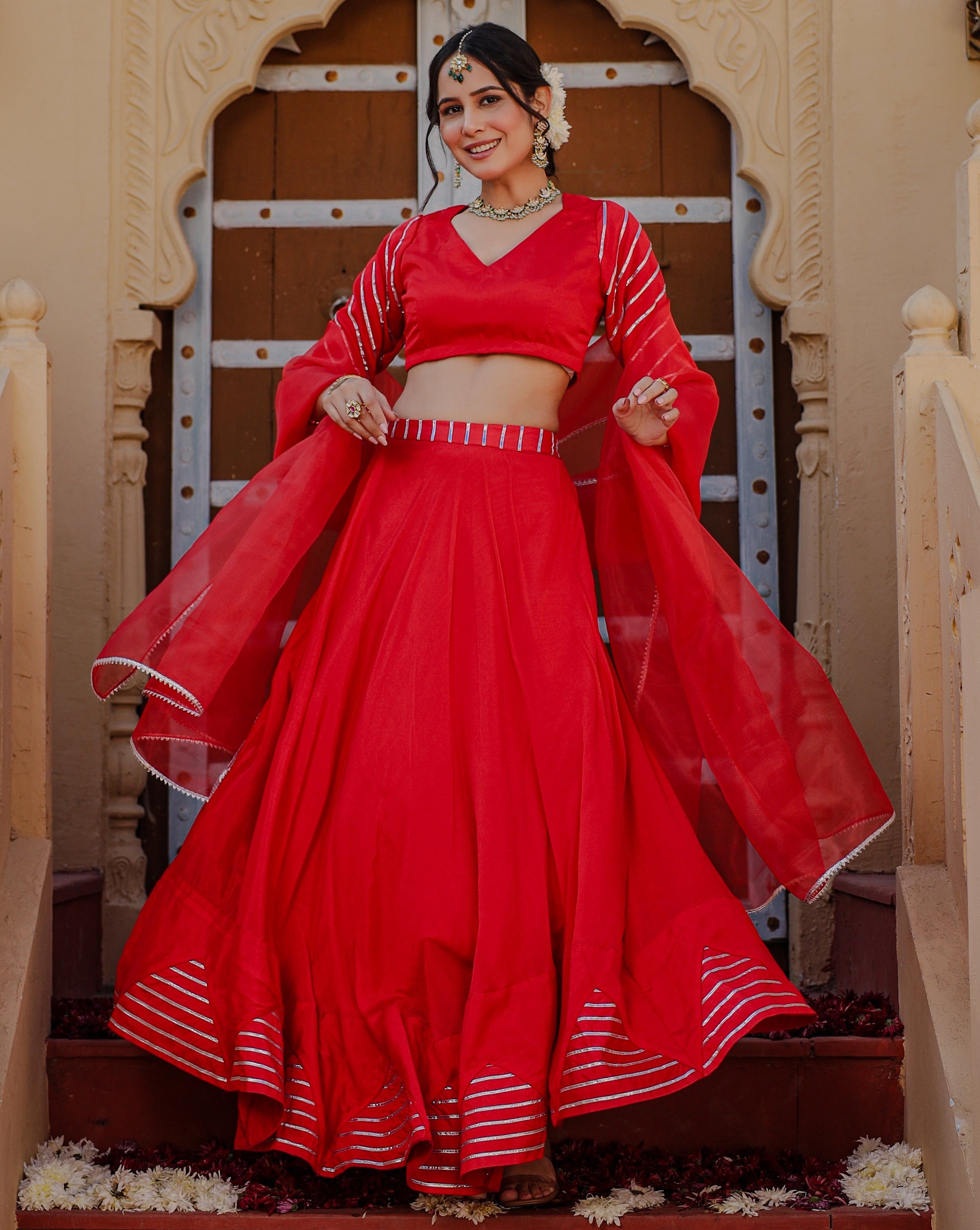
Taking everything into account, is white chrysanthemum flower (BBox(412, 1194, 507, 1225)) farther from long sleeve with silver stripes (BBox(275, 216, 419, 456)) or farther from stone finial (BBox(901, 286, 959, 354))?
stone finial (BBox(901, 286, 959, 354))

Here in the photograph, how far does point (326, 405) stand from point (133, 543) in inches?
42.5

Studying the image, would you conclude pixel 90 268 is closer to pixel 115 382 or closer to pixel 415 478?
pixel 115 382

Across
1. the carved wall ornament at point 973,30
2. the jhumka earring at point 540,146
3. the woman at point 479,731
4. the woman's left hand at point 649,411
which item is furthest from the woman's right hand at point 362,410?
the carved wall ornament at point 973,30

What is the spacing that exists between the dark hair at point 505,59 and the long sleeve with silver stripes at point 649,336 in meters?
0.25

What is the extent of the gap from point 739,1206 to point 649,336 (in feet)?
4.91

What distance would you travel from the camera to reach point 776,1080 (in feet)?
7.98

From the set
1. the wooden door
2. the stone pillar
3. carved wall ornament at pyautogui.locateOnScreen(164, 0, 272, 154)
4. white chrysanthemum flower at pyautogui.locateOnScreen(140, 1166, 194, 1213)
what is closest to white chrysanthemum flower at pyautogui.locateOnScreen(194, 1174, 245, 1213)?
white chrysanthemum flower at pyautogui.locateOnScreen(140, 1166, 194, 1213)

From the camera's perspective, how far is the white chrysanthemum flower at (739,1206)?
6.93 feet

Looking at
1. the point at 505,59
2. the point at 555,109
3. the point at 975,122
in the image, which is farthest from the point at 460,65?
the point at 975,122

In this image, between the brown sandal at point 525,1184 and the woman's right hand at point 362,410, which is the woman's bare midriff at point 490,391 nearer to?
the woman's right hand at point 362,410

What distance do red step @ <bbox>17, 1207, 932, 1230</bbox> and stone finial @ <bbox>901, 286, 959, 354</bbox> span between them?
5.06 feet

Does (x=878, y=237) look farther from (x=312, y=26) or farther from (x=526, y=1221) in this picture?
(x=526, y=1221)

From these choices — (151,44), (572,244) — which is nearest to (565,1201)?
(572,244)

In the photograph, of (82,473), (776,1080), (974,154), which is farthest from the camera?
(82,473)
